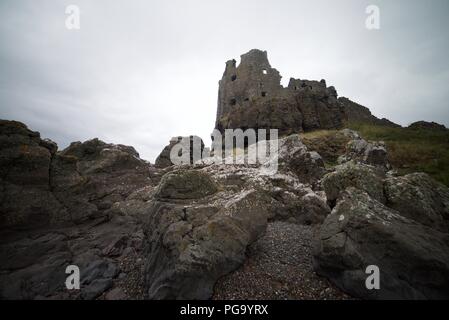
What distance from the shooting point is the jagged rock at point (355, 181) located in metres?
10.3

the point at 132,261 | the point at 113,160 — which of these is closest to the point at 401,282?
the point at 132,261

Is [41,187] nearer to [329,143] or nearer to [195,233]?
[195,233]

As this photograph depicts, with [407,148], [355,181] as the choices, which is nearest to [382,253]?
[355,181]

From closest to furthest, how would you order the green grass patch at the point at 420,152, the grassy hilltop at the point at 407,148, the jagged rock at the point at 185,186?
the jagged rock at the point at 185,186, the green grass patch at the point at 420,152, the grassy hilltop at the point at 407,148

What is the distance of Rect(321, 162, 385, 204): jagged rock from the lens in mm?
10312

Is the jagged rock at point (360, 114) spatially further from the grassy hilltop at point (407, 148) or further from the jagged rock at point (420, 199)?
the jagged rock at point (420, 199)

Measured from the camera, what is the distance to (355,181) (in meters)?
10.8

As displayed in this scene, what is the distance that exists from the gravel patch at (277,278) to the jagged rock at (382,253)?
0.55 m

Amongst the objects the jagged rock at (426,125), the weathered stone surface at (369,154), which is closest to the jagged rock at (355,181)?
the weathered stone surface at (369,154)

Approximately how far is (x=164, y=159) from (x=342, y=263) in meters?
31.9

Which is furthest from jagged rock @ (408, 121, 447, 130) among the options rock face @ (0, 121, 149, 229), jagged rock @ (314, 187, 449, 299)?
rock face @ (0, 121, 149, 229)

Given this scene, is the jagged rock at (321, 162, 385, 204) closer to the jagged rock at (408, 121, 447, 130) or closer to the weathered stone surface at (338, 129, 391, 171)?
the weathered stone surface at (338, 129, 391, 171)

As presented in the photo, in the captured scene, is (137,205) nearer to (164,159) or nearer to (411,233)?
(411,233)

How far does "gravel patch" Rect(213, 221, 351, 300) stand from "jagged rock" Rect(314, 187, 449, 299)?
0.55 meters
